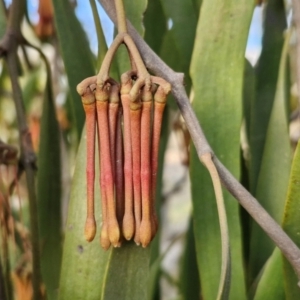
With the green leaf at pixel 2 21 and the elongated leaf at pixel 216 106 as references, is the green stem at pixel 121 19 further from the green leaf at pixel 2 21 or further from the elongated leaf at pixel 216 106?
the green leaf at pixel 2 21

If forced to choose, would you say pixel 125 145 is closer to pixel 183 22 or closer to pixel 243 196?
pixel 243 196

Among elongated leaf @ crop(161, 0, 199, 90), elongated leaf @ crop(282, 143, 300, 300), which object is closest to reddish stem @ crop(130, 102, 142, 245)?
elongated leaf @ crop(282, 143, 300, 300)

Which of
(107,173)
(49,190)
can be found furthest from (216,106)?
(49,190)

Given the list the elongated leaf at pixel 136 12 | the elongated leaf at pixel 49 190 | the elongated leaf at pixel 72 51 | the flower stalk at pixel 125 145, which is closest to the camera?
the flower stalk at pixel 125 145

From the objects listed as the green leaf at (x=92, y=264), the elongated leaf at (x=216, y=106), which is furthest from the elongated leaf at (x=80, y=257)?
the elongated leaf at (x=216, y=106)

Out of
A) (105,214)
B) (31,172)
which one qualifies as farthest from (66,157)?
(105,214)

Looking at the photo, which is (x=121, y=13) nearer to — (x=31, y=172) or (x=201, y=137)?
(x=201, y=137)

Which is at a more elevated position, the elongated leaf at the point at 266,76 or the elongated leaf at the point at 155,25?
the elongated leaf at the point at 155,25
